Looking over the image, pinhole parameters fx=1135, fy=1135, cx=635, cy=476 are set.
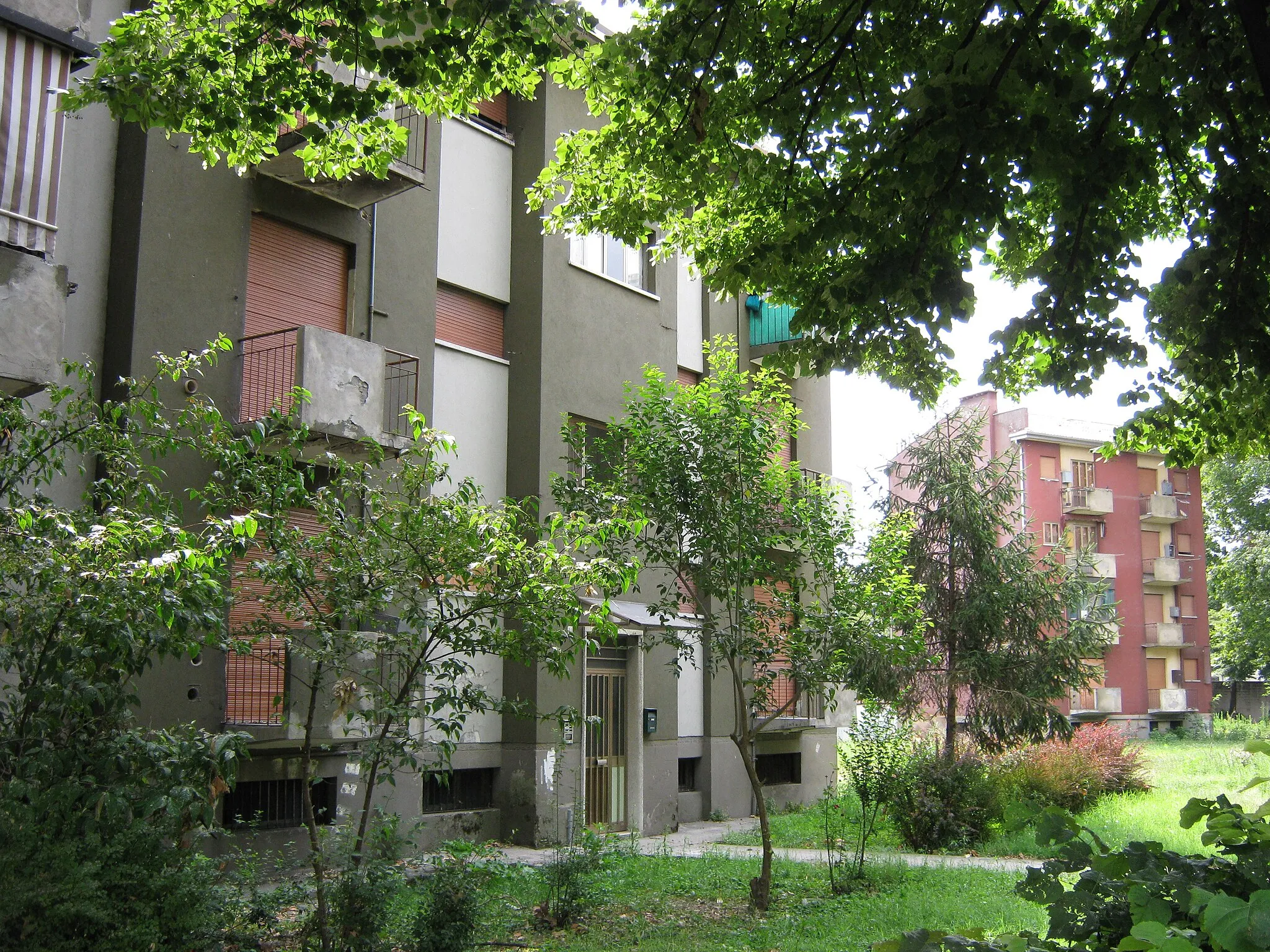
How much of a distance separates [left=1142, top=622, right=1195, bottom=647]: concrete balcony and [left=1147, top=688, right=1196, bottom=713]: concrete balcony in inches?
77.6

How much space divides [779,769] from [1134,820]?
681 cm

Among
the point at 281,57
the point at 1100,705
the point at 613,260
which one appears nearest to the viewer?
the point at 281,57

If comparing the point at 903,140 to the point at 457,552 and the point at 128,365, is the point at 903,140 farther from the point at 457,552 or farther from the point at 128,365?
the point at 128,365

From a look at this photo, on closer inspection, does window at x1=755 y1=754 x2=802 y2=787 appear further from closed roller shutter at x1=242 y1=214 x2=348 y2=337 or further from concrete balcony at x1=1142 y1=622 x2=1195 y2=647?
concrete balcony at x1=1142 y1=622 x2=1195 y2=647

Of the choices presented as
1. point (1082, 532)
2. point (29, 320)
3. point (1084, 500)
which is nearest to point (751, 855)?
point (29, 320)

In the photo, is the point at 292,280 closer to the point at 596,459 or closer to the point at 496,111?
the point at 596,459

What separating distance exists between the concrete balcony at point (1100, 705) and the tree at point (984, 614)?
87.4 ft

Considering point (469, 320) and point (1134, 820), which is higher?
point (469, 320)

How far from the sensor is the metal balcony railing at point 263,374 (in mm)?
13062

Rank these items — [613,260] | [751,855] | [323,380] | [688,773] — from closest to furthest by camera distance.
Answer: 1. [323,380]
2. [751,855]
3. [613,260]
4. [688,773]

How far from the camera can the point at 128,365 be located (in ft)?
39.7

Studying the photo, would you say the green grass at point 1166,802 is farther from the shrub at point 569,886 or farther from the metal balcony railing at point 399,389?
the metal balcony railing at point 399,389

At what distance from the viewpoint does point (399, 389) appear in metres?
15.0

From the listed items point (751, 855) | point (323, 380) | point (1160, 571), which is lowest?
point (751, 855)
